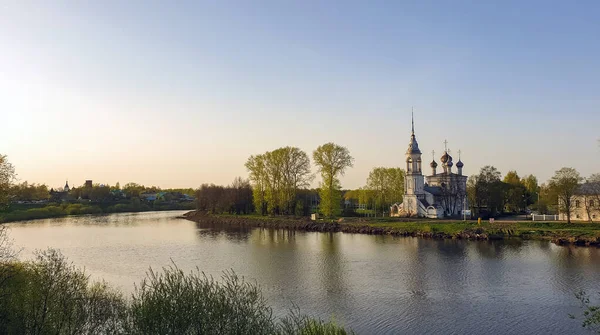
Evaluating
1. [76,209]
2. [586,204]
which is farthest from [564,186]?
[76,209]

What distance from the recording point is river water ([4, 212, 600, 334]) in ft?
64.3

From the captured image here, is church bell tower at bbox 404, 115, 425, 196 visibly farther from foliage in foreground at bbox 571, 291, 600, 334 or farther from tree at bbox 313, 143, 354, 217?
foliage in foreground at bbox 571, 291, 600, 334

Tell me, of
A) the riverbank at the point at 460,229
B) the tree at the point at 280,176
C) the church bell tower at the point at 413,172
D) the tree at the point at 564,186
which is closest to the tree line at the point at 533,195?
the tree at the point at 564,186

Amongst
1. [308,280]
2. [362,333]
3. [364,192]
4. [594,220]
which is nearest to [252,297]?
[362,333]

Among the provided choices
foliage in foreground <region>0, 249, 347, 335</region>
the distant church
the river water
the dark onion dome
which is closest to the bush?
foliage in foreground <region>0, 249, 347, 335</region>

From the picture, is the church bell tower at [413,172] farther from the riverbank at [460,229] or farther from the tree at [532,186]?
the tree at [532,186]

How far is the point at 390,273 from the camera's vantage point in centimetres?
2908

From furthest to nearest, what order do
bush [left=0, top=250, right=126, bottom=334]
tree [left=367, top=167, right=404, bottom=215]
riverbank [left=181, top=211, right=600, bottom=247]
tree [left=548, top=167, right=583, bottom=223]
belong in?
tree [left=367, top=167, right=404, bottom=215]
tree [left=548, top=167, right=583, bottom=223]
riverbank [left=181, top=211, right=600, bottom=247]
bush [left=0, top=250, right=126, bottom=334]

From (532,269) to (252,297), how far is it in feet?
78.0

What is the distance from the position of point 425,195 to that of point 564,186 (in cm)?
2039

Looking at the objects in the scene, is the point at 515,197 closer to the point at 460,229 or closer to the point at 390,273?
the point at 460,229

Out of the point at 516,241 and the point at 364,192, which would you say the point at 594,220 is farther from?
the point at 364,192

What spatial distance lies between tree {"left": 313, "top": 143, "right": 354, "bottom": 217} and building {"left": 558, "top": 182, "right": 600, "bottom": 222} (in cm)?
2701

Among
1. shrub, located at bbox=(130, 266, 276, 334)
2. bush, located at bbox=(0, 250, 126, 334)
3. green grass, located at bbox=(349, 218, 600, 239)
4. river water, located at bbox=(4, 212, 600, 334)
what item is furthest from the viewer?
green grass, located at bbox=(349, 218, 600, 239)
